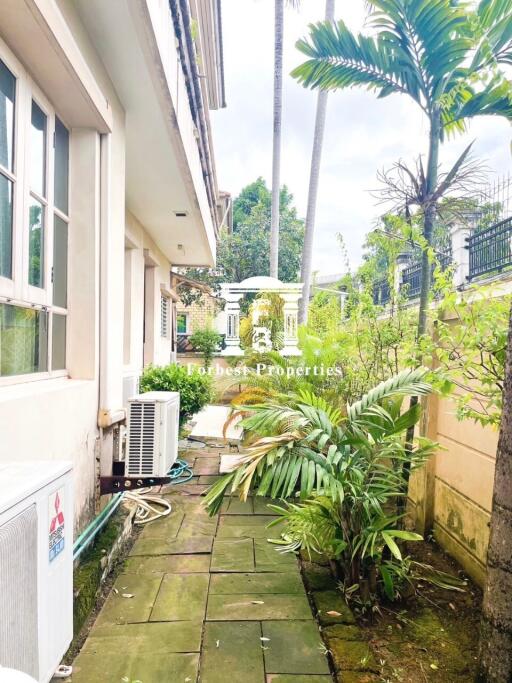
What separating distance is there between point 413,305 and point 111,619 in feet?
10.4

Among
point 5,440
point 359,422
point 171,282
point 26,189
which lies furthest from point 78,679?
point 171,282

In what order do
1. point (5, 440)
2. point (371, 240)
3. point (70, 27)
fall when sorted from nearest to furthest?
point (5, 440)
point (70, 27)
point (371, 240)

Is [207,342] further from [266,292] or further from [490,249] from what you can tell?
[490,249]

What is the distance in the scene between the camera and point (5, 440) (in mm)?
1768

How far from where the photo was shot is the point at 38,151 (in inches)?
90.6

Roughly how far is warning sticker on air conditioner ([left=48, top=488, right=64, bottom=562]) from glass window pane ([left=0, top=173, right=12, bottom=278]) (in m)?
1.06

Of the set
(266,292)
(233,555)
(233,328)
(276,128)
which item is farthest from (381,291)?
(276,128)

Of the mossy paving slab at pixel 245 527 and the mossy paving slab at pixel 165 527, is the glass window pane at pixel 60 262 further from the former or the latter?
the mossy paving slab at pixel 245 527

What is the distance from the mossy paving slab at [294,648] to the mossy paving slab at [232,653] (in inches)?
2.0

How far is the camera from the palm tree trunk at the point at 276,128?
35.6ft

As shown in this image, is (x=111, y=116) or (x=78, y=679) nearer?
(x=78, y=679)

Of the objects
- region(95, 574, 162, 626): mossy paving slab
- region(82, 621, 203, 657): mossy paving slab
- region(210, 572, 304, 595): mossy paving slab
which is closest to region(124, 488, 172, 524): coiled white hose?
region(95, 574, 162, 626): mossy paving slab

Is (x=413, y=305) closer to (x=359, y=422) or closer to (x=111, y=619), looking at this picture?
(x=359, y=422)

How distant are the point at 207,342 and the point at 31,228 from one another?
10.4m
